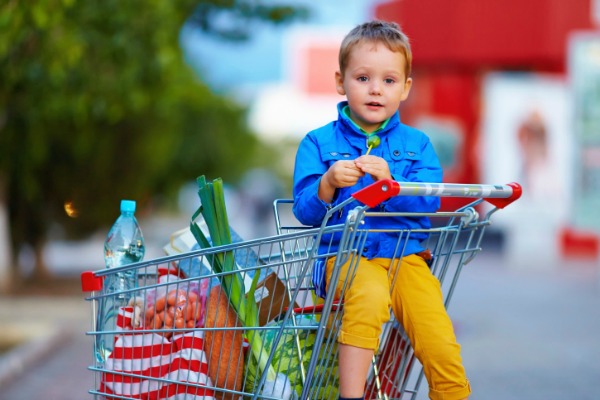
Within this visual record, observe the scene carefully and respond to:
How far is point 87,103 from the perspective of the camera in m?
11.0

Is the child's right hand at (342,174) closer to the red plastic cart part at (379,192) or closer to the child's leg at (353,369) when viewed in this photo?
the red plastic cart part at (379,192)

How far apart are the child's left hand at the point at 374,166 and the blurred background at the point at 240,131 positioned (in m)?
1.61

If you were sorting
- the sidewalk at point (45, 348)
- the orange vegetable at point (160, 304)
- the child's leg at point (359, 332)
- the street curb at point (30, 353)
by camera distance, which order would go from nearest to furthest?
1. the child's leg at point (359, 332)
2. the orange vegetable at point (160, 304)
3. the sidewalk at point (45, 348)
4. the street curb at point (30, 353)

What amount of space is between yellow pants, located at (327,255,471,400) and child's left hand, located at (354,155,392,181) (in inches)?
12.1

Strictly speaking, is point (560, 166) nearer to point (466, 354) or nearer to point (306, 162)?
point (466, 354)

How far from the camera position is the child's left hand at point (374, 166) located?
11.6 feet

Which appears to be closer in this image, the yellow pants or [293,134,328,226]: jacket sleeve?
the yellow pants

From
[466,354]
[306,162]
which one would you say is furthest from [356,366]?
[466,354]

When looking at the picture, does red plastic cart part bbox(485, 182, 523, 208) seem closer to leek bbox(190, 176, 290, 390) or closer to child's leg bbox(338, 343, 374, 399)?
child's leg bbox(338, 343, 374, 399)

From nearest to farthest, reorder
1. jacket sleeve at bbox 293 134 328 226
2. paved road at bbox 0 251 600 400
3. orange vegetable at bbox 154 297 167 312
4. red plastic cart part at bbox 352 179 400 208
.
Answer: red plastic cart part at bbox 352 179 400 208, jacket sleeve at bbox 293 134 328 226, orange vegetable at bbox 154 297 167 312, paved road at bbox 0 251 600 400

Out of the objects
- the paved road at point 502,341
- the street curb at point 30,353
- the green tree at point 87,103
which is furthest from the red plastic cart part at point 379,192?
the street curb at point 30,353

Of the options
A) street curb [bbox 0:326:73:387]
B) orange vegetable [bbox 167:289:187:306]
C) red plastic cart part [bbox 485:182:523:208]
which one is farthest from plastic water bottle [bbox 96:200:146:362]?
street curb [bbox 0:326:73:387]

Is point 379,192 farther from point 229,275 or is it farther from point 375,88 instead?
point 229,275

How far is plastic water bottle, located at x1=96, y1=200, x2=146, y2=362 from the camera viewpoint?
3867 mm
